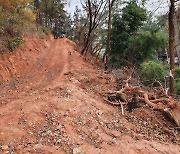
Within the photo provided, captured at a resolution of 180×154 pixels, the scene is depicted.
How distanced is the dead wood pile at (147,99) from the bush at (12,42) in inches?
285

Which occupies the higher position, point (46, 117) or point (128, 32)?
point (128, 32)

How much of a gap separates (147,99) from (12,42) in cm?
910

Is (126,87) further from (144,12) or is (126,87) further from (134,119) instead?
(144,12)

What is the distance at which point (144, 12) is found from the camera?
1730cm

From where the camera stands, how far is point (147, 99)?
851 cm

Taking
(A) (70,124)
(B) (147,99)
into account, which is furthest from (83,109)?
(B) (147,99)

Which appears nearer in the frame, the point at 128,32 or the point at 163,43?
the point at 163,43

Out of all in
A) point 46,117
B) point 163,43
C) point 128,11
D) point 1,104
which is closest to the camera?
point 46,117

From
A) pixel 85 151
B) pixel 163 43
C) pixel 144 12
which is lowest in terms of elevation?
pixel 85 151

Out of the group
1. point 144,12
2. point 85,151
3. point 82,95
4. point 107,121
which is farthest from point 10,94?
point 144,12

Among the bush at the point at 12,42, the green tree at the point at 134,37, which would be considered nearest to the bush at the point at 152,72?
the green tree at the point at 134,37

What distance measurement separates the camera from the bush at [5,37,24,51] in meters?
14.4

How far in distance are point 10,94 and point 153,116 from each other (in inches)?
183

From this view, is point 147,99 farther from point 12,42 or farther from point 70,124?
point 12,42
